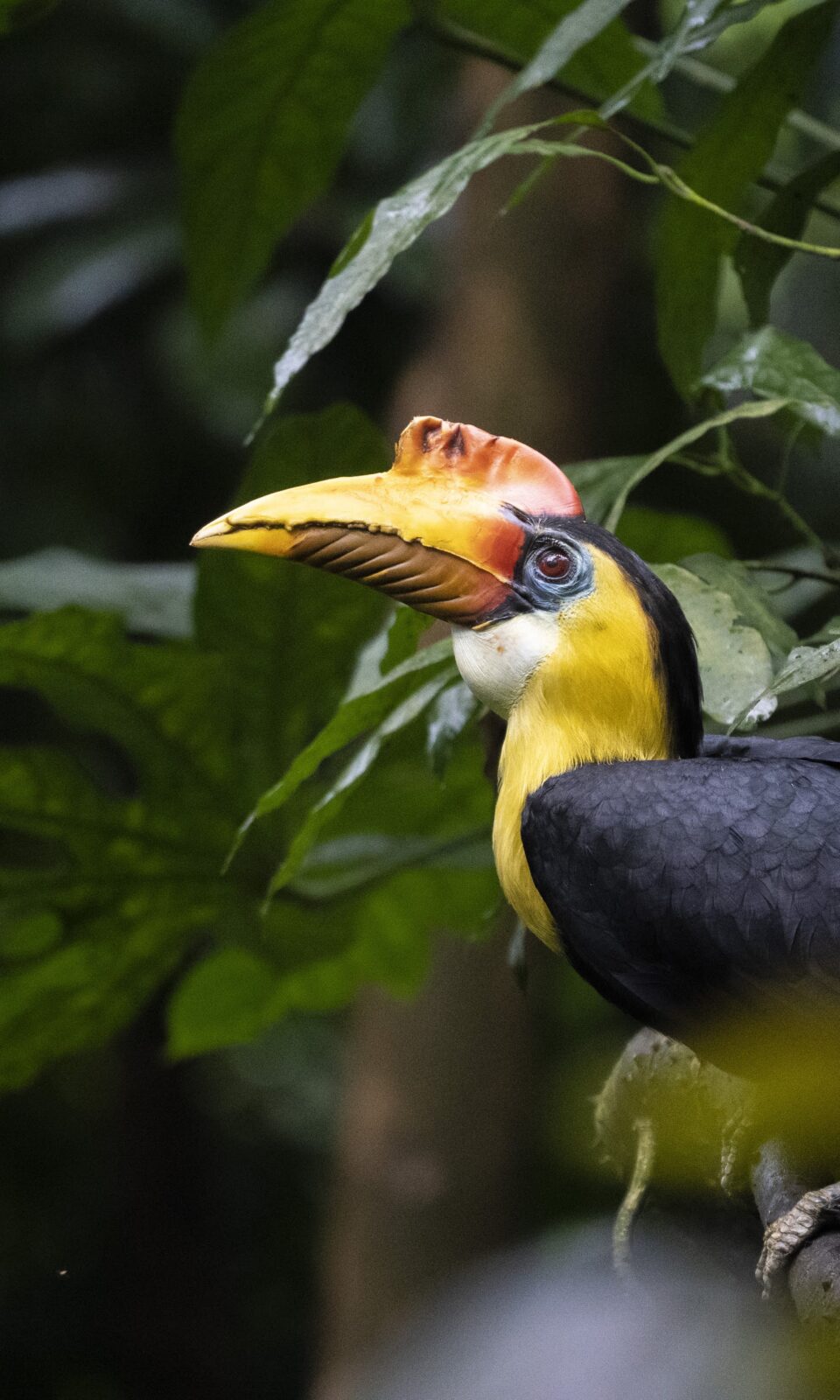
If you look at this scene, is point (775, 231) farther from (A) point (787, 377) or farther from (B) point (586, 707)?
(B) point (586, 707)

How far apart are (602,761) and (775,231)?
52 centimetres

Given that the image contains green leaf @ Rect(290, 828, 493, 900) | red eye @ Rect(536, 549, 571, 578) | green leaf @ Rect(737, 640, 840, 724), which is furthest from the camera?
green leaf @ Rect(290, 828, 493, 900)

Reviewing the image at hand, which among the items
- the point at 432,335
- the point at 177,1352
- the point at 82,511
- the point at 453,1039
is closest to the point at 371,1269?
the point at 453,1039

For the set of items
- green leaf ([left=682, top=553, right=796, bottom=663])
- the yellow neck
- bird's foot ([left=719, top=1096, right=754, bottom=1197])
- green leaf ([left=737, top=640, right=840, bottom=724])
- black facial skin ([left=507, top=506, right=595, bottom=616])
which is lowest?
bird's foot ([left=719, top=1096, right=754, bottom=1197])

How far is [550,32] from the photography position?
1596mm

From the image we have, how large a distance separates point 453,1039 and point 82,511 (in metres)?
2.02

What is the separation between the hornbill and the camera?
1.18 metres

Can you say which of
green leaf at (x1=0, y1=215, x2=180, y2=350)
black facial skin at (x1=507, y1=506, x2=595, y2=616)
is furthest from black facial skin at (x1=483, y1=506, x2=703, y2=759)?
green leaf at (x1=0, y1=215, x2=180, y2=350)

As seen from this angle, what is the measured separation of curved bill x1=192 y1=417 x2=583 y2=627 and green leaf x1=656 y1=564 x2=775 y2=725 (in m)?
0.13

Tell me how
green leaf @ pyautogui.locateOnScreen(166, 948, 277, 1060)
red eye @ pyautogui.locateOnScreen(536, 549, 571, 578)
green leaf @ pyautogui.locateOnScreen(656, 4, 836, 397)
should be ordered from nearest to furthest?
red eye @ pyautogui.locateOnScreen(536, 549, 571, 578) → green leaf @ pyautogui.locateOnScreen(656, 4, 836, 397) → green leaf @ pyautogui.locateOnScreen(166, 948, 277, 1060)

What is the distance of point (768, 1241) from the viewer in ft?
3.81

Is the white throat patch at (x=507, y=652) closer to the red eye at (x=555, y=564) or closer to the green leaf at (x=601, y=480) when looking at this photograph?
the red eye at (x=555, y=564)

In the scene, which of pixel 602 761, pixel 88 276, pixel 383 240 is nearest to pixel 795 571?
pixel 602 761

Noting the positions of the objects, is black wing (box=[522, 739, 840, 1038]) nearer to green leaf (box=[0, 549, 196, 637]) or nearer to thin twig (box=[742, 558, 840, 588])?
thin twig (box=[742, 558, 840, 588])
